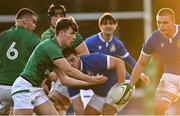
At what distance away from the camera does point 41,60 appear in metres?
10.5

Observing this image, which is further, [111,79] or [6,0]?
[6,0]

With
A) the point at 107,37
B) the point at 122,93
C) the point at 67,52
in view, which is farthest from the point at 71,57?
the point at 107,37

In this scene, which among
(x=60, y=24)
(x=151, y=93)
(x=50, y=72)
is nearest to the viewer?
(x=60, y=24)

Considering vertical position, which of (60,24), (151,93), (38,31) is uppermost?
(60,24)

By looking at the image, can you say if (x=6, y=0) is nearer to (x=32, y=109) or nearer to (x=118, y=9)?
(x=118, y=9)

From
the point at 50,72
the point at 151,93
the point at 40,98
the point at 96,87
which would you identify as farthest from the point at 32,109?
the point at 151,93

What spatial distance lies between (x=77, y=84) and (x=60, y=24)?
69 centimetres

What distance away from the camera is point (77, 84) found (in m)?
10.7

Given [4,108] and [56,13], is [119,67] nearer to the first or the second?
[56,13]

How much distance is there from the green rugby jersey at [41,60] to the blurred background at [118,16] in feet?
25.3

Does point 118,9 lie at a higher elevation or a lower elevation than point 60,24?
lower

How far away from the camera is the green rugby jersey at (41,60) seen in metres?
10.4

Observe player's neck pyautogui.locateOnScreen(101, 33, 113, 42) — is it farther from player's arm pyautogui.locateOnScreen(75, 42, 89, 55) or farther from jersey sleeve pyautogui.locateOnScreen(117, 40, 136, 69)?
player's arm pyautogui.locateOnScreen(75, 42, 89, 55)

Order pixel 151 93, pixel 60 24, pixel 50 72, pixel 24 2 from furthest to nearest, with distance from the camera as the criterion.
Answer: pixel 24 2, pixel 151 93, pixel 50 72, pixel 60 24
